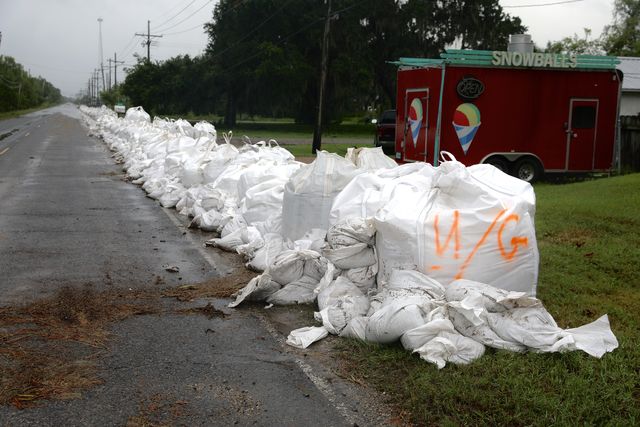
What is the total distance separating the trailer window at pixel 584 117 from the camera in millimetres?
15664

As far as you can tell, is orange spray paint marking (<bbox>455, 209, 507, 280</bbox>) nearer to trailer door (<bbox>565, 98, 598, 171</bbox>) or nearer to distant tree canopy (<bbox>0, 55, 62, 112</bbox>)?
trailer door (<bbox>565, 98, 598, 171</bbox>)

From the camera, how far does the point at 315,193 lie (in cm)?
738

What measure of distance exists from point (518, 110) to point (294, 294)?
10.6 meters

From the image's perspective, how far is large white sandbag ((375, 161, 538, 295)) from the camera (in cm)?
530

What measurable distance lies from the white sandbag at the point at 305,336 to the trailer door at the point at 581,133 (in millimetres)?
11900

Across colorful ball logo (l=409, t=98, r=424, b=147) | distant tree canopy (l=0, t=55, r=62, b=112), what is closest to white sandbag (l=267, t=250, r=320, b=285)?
colorful ball logo (l=409, t=98, r=424, b=147)

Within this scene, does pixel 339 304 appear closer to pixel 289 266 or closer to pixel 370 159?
pixel 289 266

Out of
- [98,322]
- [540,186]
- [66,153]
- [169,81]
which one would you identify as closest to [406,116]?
[540,186]

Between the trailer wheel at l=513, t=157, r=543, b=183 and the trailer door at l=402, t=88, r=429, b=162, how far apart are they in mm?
2016

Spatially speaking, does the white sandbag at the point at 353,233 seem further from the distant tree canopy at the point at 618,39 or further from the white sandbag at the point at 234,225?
the distant tree canopy at the point at 618,39

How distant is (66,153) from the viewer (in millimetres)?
26172

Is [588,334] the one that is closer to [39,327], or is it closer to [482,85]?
[39,327]

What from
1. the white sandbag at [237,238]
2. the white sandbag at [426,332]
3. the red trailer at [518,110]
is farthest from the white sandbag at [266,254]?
the red trailer at [518,110]

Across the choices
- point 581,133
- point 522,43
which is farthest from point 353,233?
point 522,43
